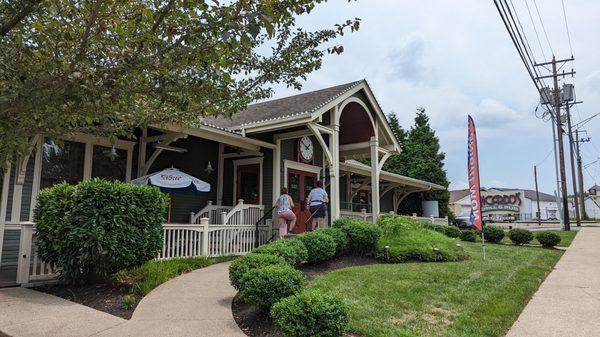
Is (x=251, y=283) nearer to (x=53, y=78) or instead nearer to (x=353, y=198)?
(x=53, y=78)

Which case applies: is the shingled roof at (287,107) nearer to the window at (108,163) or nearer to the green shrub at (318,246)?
the window at (108,163)

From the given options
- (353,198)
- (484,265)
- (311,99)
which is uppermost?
(311,99)

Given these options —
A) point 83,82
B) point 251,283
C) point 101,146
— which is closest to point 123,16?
point 83,82

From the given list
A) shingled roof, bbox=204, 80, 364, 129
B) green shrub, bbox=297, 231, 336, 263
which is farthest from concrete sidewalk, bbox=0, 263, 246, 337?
shingled roof, bbox=204, 80, 364, 129

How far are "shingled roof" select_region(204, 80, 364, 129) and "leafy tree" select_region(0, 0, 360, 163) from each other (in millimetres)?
7772

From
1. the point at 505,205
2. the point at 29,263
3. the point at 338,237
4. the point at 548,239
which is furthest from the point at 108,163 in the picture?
the point at 505,205

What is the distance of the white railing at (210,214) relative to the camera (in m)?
11.7

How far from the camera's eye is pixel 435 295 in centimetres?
632

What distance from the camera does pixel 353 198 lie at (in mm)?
21547

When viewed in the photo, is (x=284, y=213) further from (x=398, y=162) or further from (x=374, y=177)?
(x=398, y=162)

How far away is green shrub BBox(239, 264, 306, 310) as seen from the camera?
4.95 m

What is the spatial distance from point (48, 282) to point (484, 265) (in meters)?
8.46

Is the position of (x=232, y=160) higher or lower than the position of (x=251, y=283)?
higher

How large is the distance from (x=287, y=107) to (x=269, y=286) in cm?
908
